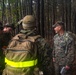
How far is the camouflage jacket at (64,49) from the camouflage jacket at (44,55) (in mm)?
1966

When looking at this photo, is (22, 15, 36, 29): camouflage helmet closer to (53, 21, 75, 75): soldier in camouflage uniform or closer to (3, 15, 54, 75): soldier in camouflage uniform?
(3, 15, 54, 75): soldier in camouflage uniform

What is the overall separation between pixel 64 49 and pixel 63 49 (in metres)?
0.02

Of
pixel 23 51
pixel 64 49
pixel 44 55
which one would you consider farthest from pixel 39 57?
pixel 64 49

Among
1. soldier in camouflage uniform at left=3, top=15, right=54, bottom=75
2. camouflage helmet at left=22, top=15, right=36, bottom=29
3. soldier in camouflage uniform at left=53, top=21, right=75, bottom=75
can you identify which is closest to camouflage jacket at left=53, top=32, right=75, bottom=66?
soldier in camouflage uniform at left=53, top=21, right=75, bottom=75

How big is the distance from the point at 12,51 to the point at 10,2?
5.95m

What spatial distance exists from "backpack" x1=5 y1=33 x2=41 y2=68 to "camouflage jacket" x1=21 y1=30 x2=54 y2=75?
0.06 metres

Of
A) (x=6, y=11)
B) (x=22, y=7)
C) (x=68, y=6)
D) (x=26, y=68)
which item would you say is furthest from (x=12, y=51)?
(x=6, y=11)

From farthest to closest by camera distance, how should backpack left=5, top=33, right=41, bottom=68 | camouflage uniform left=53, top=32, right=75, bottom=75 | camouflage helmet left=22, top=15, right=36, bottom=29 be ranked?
camouflage uniform left=53, top=32, right=75, bottom=75, camouflage helmet left=22, top=15, right=36, bottom=29, backpack left=5, top=33, right=41, bottom=68

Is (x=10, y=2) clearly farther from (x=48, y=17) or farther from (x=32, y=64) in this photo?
(x=32, y=64)

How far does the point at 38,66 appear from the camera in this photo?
3.33 metres

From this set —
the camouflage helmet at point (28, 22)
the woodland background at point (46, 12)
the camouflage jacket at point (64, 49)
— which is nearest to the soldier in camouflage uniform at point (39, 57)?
the camouflage helmet at point (28, 22)

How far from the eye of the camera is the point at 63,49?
5340 mm

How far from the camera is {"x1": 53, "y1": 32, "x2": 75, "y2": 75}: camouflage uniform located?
5234mm

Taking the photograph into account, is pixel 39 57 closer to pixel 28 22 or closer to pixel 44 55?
pixel 44 55
